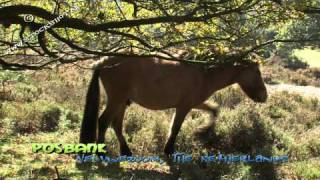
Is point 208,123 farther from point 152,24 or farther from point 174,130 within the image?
point 152,24

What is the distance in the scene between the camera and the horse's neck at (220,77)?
8336 millimetres

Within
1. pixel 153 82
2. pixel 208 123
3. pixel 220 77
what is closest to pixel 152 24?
pixel 153 82

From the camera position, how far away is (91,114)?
7.59 meters

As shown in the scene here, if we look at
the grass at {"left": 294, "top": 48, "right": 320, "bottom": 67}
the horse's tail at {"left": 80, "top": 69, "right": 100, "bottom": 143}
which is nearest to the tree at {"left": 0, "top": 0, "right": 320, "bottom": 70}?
the horse's tail at {"left": 80, "top": 69, "right": 100, "bottom": 143}

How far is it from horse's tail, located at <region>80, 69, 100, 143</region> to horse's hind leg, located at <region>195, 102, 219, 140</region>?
1936mm

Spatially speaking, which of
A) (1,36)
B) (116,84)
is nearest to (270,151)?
(116,84)

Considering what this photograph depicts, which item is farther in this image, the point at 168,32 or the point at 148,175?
the point at 148,175

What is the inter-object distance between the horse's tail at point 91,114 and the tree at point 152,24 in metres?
2.19

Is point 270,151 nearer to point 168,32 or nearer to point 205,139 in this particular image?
point 205,139

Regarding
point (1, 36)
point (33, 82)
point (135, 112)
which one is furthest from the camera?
point (33, 82)

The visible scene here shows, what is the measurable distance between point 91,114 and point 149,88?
1104 mm

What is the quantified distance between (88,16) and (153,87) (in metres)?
3.18

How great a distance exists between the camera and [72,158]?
24.7ft

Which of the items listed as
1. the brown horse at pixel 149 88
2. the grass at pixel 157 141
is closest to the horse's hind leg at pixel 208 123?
the brown horse at pixel 149 88
